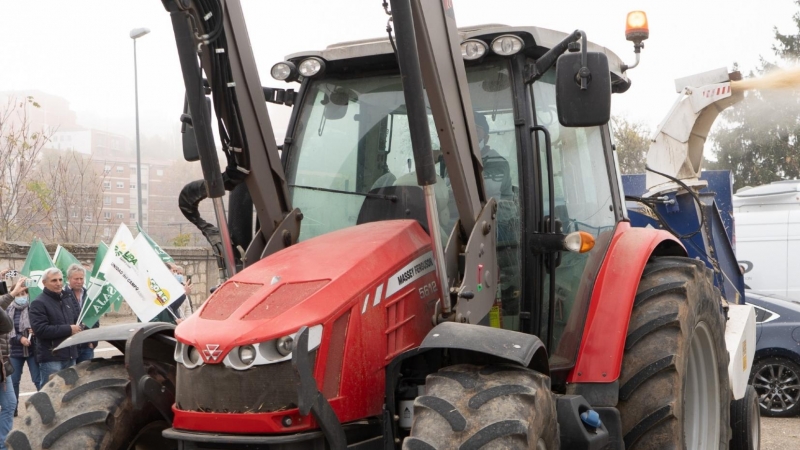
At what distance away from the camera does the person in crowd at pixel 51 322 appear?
34.1 ft

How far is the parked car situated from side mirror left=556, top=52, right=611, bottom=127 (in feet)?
27.9

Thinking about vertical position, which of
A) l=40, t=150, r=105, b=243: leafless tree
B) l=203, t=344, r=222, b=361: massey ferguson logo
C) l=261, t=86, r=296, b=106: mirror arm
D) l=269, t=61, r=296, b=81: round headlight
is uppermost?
l=269, t=61, r=296, b=81: round headlight

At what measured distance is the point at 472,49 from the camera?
16.3ft

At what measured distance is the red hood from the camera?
389cm

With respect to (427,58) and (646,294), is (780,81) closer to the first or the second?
(646,294)

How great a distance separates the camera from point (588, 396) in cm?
477

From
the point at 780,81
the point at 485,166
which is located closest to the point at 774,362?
the point at 780,81

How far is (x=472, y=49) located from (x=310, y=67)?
0.92 metres

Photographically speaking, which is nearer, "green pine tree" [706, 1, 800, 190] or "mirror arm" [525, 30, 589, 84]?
"mirror arm" [525, 30, 589, 84]

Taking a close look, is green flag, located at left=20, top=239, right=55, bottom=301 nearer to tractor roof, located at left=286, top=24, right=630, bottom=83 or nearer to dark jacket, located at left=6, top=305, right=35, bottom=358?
dark jacket, located at left=6, top=305, right=35, bottom=358

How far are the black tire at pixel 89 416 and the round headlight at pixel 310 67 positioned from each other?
1.78 meters

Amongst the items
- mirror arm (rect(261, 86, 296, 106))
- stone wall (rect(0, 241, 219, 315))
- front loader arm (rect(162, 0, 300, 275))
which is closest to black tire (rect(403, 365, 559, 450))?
front loader arm (rect(162, 0, 300, 275))

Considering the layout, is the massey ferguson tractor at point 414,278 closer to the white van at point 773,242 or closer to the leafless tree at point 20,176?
the white van at point 773,242

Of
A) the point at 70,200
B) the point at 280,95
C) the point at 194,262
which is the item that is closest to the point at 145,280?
the point at 280,95
